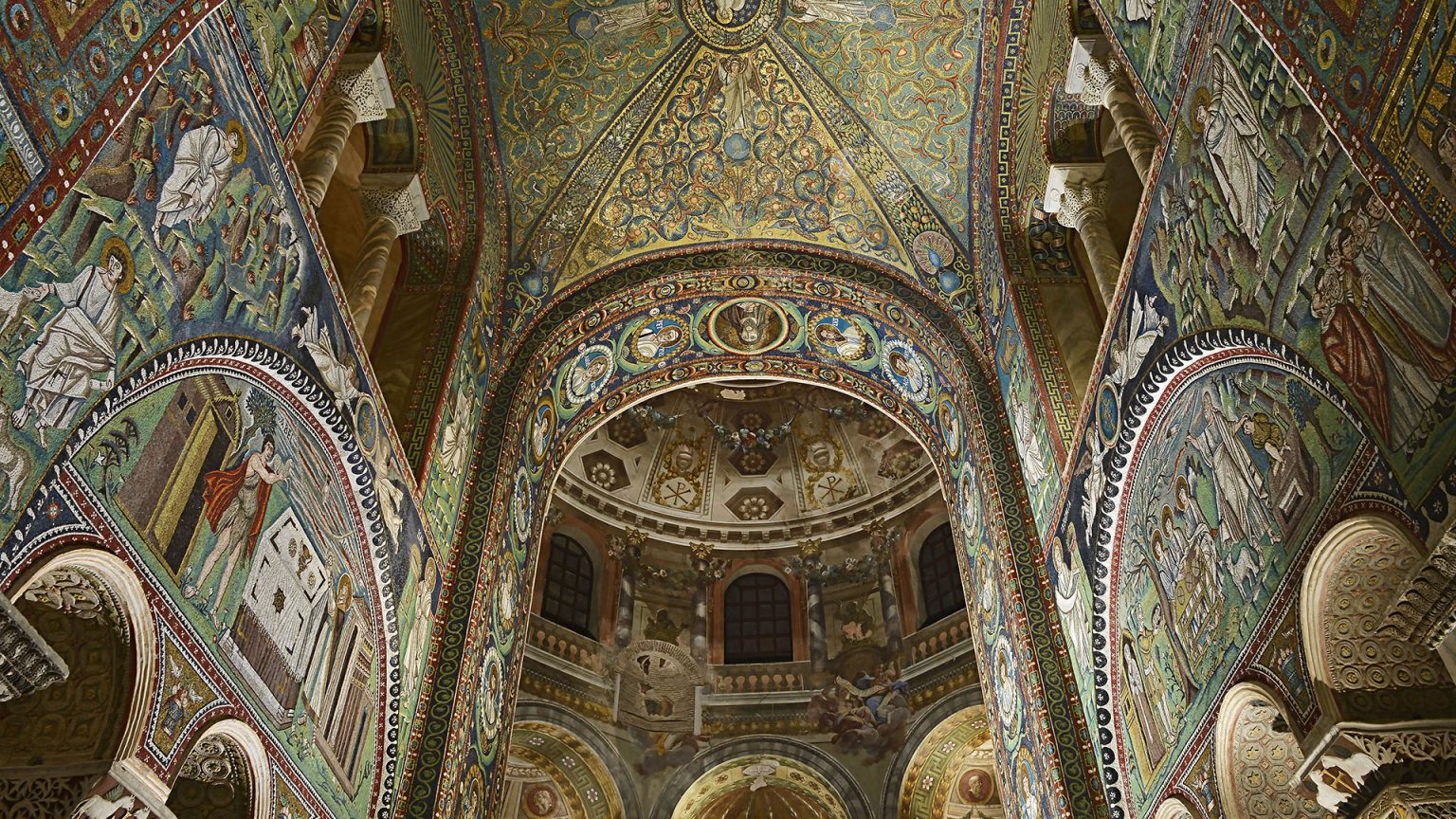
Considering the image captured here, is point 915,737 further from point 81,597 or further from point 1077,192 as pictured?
point 81,597

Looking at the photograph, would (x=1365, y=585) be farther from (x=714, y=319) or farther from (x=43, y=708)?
(x=714, y=319)

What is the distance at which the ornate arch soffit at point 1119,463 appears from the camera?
6.45m

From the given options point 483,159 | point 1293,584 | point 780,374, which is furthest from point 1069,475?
point 483,159

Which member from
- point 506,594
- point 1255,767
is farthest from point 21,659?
point 1255,767

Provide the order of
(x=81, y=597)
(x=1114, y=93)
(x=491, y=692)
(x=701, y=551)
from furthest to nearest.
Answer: (x=701, y=551) → (x=491, y=692) → (x=1114, y=93) → (x=81, y=597)

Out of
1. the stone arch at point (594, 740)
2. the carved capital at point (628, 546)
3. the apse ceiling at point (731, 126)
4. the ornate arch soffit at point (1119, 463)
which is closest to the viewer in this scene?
the ornate arch soffit at point (1119, 463)

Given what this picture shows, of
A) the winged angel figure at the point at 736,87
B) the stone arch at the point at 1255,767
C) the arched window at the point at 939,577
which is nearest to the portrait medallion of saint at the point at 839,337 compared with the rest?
the winged angel figure at the point at 736,87

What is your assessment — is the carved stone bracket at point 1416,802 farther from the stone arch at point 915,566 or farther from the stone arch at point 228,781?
the stone arch at point 915,566

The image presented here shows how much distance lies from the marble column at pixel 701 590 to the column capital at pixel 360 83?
450 inches

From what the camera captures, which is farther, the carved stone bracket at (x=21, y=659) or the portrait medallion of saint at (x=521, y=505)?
the portrait medallion of saint at (x=521, y=505)

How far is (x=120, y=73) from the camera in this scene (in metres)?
4.75

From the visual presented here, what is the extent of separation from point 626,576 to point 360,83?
1115cm

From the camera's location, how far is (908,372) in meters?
12.2

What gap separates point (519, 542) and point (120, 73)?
22.0ft
